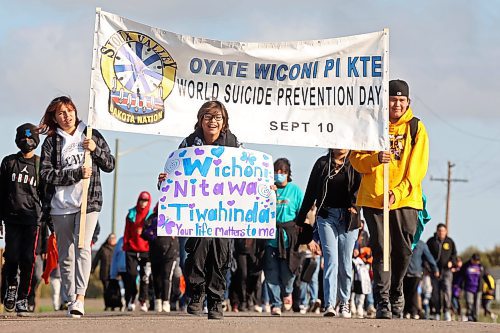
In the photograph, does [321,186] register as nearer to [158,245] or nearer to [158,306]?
[158,245]

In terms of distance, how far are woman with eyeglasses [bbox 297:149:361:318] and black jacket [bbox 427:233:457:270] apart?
41.7 feet

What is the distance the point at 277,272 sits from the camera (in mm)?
17250

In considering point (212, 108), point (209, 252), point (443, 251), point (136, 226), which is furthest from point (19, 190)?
point (443, 251)

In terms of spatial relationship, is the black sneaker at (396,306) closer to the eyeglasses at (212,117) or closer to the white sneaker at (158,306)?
the eyeglasses at (212,117)

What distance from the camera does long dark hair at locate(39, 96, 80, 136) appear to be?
1291 cm

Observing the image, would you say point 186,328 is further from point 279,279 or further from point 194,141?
point 279,279

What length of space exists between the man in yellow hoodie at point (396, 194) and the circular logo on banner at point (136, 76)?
7.19 ft

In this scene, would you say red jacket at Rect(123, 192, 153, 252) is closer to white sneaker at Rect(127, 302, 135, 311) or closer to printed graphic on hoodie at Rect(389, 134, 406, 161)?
white sneaker at Rect(127, 302, 135, 311)

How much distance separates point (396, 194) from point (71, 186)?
332 cm

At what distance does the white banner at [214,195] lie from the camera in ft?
41.2

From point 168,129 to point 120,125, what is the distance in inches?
20.0

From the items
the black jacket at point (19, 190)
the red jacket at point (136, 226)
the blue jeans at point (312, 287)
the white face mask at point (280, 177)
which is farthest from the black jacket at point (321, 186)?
the blue jeans at point (312, 287)

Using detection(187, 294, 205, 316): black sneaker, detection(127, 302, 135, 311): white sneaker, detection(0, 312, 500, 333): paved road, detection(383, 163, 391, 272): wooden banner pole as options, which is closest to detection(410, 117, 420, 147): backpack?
detection(383, 163, 391, 272): wooden banner pole

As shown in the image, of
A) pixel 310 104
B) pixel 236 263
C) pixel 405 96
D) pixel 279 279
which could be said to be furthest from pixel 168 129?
pixel 236 263
